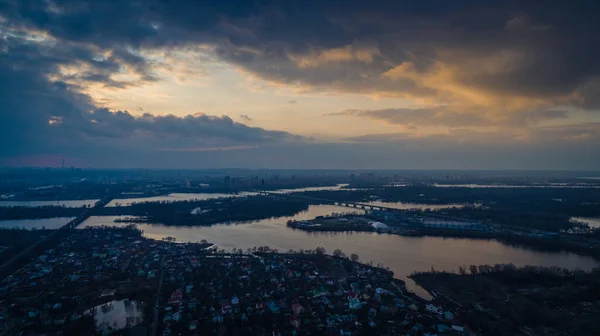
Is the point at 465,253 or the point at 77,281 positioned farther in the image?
the point at 465,253

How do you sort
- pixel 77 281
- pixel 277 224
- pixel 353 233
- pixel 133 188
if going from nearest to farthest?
pixel 77 281
pixel 353 233
pixel 277 224
pixel 133 188

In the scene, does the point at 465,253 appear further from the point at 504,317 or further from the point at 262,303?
the point at 262,303

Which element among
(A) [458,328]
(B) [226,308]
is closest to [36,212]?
(B) [226,308]

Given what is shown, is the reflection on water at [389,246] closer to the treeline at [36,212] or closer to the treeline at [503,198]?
the treeline at [36,212]

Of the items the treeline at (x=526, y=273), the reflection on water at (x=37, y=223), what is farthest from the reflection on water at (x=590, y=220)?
the reflection on water at (x=37, y=223)

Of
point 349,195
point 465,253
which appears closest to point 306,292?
point 465,253

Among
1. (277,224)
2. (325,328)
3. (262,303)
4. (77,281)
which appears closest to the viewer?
(325,328)
